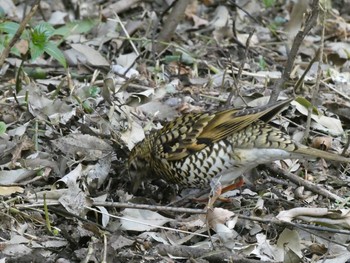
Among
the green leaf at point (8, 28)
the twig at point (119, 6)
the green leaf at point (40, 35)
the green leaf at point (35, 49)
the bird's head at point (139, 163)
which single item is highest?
the green leaf at point (8, 28)

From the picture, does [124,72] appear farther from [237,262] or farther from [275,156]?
[237,262]

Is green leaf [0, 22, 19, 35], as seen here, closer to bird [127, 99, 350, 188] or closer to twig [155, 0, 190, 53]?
bird [127, 99, 350, 188]

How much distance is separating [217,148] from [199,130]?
0.64ft

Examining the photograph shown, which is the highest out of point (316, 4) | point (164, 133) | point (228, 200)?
point (316, 4)

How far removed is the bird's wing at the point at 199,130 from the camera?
614 centimetres

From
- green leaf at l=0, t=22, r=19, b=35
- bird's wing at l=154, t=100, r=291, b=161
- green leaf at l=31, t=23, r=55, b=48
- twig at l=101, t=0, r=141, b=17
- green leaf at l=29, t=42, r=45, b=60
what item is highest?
green leaf at l=0, t=22, r=19, b=35

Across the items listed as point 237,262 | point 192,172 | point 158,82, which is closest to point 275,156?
point 192,172

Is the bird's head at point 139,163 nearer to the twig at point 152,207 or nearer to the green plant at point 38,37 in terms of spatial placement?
the twig at point 152,207

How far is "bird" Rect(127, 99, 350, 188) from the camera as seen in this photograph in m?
6.14

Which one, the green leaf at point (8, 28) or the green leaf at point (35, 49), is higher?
the green leaf at point (8, 28)

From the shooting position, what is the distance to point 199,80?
8227 mm

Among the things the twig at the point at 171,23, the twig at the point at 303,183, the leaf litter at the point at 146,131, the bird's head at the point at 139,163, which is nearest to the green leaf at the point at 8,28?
the leaf litter at the point at 146,131

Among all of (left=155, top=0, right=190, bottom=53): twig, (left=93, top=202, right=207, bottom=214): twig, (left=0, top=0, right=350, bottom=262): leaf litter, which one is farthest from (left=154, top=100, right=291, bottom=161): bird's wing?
(left=155, top=0, right=190, bottom=53): twig

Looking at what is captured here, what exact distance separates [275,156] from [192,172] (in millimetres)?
643
